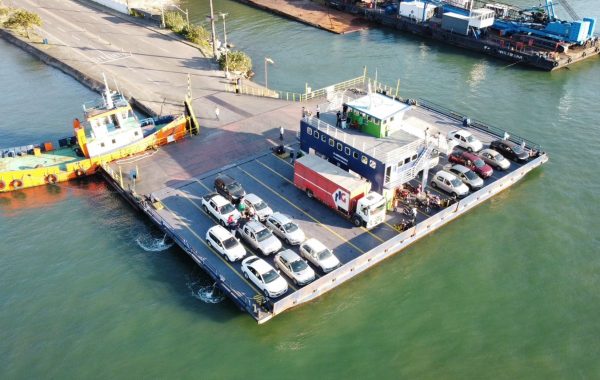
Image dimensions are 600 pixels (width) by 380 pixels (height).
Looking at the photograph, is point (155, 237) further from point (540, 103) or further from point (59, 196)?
point (540, 103)

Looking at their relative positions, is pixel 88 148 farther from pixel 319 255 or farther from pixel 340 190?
pixel 319 255

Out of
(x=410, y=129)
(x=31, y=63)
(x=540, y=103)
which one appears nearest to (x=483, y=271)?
(x=410, y=129)

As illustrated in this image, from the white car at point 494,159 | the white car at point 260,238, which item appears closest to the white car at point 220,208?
the white car at point 260,238

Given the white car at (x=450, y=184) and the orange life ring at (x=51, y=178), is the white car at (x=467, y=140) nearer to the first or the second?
the white car at (x=450, y=184)

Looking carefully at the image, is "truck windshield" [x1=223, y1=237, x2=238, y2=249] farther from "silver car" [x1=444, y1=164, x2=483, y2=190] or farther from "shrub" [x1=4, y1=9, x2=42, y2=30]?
"shrub" [x1=4, y1=9, x2=42, y2=30]

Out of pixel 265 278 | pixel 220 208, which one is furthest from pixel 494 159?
pixel 265 278

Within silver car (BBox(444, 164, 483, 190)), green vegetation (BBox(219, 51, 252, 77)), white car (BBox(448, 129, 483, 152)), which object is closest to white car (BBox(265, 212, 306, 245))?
silver car (BBox(444, 164, 483, 190))
